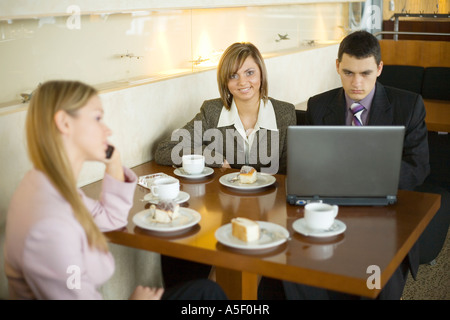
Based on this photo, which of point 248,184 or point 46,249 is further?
point 248,184

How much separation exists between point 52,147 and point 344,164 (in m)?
0.91

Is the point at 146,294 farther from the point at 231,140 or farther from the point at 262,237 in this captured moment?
the point at 231,140

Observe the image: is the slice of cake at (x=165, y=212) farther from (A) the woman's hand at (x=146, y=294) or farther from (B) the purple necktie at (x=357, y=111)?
(B) the purple necktie at (x=357, y=111)

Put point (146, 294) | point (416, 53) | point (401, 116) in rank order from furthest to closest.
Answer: point (416, 53)
point (401, 116)
point (146, 294)

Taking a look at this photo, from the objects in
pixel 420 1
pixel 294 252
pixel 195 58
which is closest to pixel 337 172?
pixel 294 252

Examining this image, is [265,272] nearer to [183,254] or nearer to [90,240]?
[183,254]

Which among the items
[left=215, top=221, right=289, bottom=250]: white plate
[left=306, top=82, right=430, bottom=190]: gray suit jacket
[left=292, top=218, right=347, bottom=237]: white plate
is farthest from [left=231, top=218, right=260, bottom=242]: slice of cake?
[left=306, top=82, right=430, bottom=190]: gray suit jacket

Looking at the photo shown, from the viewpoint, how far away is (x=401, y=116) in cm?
237

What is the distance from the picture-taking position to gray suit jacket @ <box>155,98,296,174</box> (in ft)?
8.11

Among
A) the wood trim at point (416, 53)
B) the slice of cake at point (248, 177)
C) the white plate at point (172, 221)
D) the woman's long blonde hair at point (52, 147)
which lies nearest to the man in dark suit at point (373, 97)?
the slice of cake at point (248, 177)

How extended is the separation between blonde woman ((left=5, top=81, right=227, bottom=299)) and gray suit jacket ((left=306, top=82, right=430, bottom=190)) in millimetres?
1208

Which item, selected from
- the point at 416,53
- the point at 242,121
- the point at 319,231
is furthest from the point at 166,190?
the point at 416,53

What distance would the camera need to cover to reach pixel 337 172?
185cm

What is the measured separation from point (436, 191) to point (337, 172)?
1.27 m
